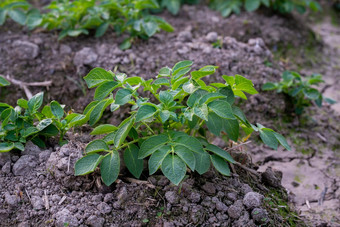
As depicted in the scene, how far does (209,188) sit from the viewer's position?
2215 mm

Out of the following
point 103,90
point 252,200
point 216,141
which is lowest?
point 216,141

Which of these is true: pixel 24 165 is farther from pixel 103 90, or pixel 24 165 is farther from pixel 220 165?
pixel 220 165

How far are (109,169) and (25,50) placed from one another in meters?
1.73

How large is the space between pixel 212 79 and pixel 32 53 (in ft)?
5.09

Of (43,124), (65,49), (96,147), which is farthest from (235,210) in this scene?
(65,49)

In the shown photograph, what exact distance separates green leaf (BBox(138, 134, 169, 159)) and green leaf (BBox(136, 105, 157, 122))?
158 mm

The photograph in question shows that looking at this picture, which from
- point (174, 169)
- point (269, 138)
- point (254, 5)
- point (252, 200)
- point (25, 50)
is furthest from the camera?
point (254, 5)

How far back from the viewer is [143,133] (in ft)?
7.58

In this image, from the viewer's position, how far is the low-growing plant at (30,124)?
224 centimetres

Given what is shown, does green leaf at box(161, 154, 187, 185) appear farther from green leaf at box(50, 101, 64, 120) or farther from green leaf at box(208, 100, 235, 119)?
green leaf at box(50, 101, 64, 120)

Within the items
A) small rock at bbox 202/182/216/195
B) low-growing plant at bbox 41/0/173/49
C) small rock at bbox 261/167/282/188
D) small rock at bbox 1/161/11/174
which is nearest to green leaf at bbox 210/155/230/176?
small rock at bbox 202/182/216/195

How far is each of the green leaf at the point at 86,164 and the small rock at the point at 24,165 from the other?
370 millimetres

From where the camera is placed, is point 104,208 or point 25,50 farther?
point 25,50

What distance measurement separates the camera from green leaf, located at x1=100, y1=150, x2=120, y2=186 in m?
2.06
